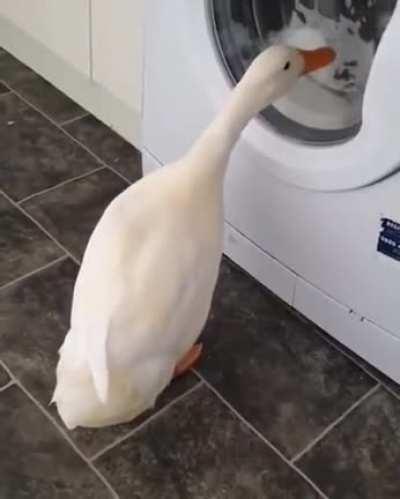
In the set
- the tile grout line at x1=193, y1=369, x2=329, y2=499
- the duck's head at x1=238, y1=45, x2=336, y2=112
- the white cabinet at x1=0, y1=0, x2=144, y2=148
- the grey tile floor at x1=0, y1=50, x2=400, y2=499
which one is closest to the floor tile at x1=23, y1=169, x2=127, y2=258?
the grey tile floor at x1=0, y1=50, x2=400, y2=499

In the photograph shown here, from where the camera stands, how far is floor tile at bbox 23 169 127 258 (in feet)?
4.53

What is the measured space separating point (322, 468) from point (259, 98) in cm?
53

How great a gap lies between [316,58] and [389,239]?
270mm

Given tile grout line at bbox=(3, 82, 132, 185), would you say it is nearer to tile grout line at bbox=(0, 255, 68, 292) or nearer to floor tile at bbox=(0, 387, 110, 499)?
tile grout line at bbox=(0, 255, 68, 292)

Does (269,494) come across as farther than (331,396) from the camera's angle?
No

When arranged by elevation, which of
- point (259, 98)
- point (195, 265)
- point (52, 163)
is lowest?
point (52, 163)

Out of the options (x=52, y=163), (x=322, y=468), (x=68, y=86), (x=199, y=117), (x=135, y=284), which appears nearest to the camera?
(x=135, y=284)

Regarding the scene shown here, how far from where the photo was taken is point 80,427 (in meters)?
1.04

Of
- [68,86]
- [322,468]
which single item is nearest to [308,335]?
[322,468]

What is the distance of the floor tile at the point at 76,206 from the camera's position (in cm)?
138

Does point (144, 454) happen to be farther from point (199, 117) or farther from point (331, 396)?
point (199, 117)

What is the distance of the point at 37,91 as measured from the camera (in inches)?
71.2

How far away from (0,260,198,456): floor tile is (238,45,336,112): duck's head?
0.45 meters

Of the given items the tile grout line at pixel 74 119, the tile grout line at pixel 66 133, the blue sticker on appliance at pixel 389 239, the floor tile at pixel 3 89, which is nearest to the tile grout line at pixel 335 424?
the blue sticker on appliance at pixel 389 239
